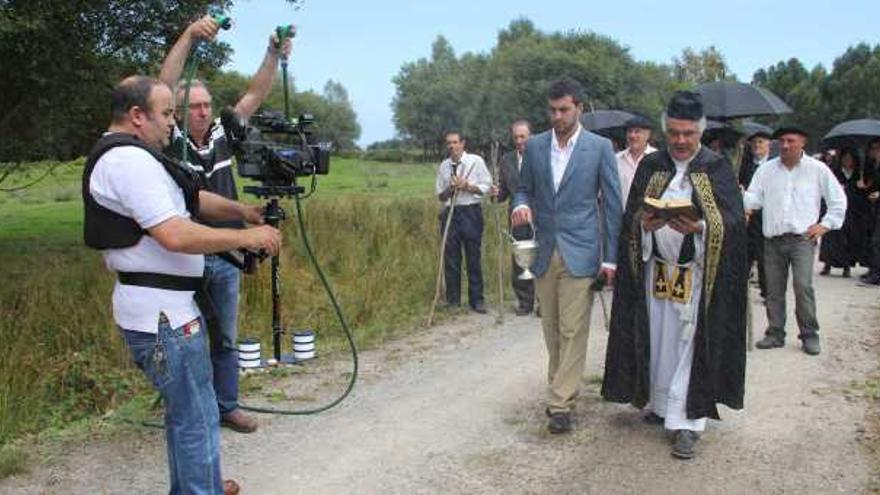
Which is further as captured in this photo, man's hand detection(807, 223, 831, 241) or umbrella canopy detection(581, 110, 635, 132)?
umbrella canopy detection(581, 110, 635, 132)

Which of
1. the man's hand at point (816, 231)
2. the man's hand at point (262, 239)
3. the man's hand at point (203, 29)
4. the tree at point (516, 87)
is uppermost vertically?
the tree at point (516, 87)

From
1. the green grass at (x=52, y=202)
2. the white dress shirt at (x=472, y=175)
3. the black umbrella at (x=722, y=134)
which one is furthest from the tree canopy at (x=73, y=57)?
the black umbrella at (x=722, y=134)

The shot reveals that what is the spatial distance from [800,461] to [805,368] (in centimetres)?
218

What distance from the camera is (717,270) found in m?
4.88

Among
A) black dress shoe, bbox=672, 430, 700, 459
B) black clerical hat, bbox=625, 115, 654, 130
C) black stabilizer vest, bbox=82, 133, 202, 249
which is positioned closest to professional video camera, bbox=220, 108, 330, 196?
black stabilizer vest, bbox=82, 133, 202, 249

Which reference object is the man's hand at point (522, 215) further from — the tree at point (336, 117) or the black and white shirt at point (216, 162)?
the tree at point (336, 117)

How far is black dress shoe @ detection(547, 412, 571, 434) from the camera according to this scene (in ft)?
17.2

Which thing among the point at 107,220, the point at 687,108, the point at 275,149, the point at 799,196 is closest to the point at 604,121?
the point at 799,196

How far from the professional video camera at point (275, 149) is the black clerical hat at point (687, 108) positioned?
6.63ft

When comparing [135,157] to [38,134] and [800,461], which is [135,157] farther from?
[38,134]

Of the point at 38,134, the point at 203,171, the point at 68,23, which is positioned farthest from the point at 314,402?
the point at 38,134

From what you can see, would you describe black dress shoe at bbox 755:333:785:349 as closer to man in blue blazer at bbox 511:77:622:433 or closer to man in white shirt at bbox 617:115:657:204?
man in white shirt at bbox 617:115:657:204

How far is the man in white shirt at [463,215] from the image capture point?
9.26m

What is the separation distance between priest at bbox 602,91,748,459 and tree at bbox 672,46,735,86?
2682 inches
